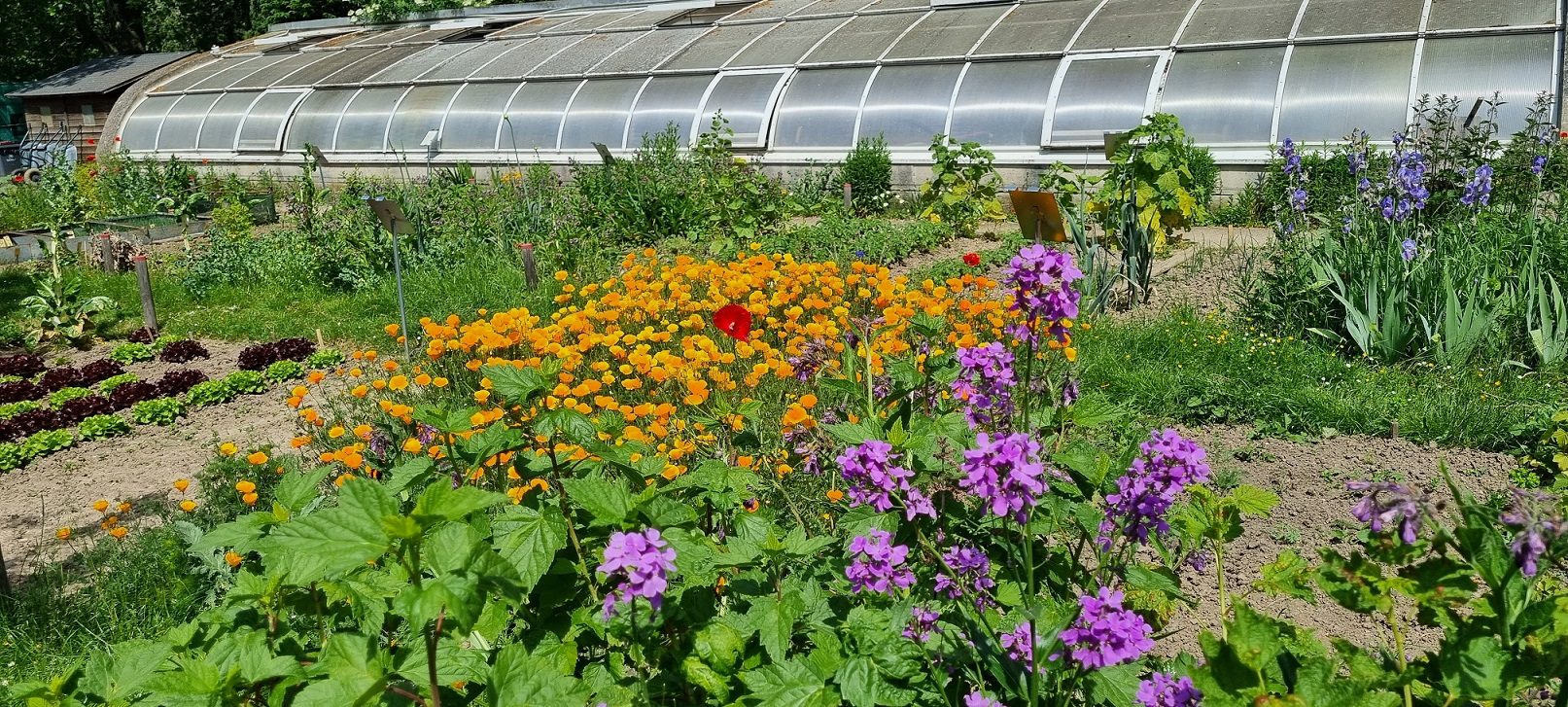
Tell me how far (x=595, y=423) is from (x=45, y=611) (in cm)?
254

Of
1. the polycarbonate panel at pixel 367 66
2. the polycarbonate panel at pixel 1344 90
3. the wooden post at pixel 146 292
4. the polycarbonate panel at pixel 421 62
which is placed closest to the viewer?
the wooden post at pixel 146 292

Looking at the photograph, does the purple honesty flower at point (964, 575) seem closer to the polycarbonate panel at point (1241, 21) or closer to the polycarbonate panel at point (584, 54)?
the polycarbonate panel at point (1241, 21)

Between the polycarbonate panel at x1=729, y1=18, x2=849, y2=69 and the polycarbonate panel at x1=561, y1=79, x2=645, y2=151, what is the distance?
151cm

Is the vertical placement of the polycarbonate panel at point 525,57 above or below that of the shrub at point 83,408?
above

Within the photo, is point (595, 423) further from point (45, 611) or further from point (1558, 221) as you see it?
point (1558, 221)

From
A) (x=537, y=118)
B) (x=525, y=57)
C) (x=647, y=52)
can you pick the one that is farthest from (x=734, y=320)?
(x=525, y=57)

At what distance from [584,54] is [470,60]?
2.16 m

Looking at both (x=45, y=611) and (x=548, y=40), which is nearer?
(x=45, y=611)

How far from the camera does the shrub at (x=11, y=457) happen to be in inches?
217

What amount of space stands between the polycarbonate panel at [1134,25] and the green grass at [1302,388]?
679cm

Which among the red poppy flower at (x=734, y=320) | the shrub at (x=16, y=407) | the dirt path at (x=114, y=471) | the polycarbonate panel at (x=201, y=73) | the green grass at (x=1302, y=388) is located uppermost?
the polycarbonate panel at (x=201, y=73)

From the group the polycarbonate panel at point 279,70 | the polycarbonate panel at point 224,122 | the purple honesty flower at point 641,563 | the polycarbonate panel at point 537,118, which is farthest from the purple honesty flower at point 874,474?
the polycarbonate panel at point 279,70

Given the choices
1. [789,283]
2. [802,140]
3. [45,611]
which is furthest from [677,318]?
[802,140]

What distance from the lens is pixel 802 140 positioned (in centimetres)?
1298
